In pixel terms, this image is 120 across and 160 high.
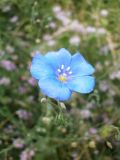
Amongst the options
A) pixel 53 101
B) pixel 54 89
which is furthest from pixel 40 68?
pixel 53 101

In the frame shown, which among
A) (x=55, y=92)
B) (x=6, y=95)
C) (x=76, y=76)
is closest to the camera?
(x=55, y=92)

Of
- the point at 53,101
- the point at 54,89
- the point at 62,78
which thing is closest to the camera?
the point at 54,89

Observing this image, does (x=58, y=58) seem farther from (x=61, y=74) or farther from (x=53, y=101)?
(x=53, y=101)

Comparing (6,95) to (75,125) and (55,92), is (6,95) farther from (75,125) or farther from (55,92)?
(55,92)

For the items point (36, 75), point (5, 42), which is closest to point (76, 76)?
point (36, 75)

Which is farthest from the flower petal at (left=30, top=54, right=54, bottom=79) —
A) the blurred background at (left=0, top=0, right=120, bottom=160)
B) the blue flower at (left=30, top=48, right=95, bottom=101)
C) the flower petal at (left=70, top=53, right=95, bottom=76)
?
the blurred background at (left=0, top=0, right=120, bottom=160)

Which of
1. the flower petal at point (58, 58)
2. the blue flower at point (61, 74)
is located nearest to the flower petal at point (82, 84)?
the blue flower at point (61, 74)

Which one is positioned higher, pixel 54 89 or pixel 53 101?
pixel 54 89

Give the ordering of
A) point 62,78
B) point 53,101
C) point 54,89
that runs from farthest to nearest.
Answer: point 53,101, point 62,78, point 54,89
